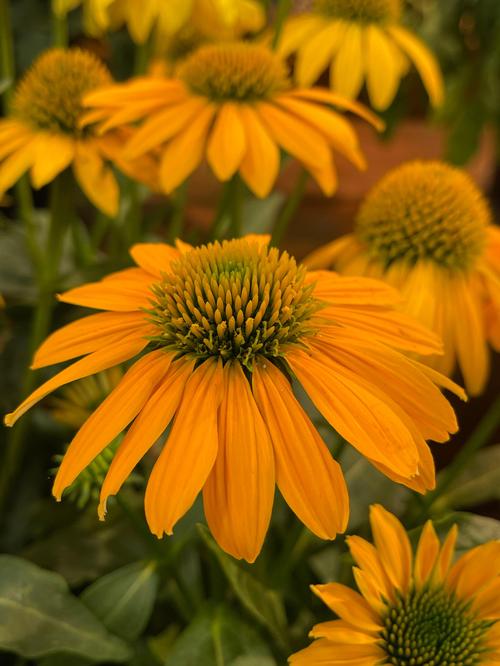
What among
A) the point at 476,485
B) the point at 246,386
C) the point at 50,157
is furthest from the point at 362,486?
the point at 50,157

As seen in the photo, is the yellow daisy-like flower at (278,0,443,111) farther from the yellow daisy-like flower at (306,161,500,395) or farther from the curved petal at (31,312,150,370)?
the curved petal at (31,312,150,370)

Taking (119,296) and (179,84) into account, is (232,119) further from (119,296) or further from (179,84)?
(119,296)

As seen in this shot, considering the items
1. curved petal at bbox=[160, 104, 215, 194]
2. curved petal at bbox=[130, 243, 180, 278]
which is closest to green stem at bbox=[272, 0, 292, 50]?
curved petal at bbox=[160, 104, 215, 194]

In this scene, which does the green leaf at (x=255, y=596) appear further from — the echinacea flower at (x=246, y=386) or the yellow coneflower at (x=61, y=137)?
the yellow coneflower at (x=61, y=137)

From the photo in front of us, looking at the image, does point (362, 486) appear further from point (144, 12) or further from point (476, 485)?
point (144, 12)

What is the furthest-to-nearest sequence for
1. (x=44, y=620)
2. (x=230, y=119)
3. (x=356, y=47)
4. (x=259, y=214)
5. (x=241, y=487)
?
1. (x=259, y=214)
2. (x=356, y=47)
3. (x=230, y=119)
4. (x=44, y=620)
5. (x=241, y=487)

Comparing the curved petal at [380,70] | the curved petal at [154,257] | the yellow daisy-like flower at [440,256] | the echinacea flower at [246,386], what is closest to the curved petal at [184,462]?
the echinacea flower at [246,386]

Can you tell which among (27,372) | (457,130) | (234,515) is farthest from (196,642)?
(457,130)
